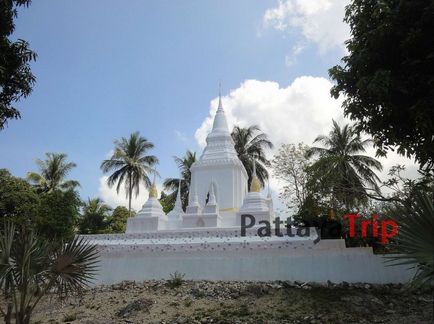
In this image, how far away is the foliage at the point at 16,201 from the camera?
2288 cm

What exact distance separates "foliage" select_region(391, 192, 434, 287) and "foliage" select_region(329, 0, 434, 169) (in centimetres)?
506

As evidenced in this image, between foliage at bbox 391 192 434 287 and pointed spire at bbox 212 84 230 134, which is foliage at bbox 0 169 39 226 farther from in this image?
foliage at bbox 391 192 434 287

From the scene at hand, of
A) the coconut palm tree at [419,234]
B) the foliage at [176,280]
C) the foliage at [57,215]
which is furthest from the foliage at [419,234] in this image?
the foliage at [57,215]

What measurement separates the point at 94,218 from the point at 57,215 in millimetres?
11468

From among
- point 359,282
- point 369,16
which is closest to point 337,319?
point 359,282

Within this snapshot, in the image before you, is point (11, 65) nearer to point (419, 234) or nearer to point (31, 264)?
point (31, 264)

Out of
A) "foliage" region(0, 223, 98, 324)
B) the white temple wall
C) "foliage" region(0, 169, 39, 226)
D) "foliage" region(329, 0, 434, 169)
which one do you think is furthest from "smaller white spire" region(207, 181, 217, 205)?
"foliage" region(0, 223, 98, 324)

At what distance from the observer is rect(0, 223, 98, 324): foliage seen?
25.3ft

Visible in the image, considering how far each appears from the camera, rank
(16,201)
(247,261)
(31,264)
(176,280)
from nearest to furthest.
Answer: (31,264), (176,280), (247,261), (16,201)

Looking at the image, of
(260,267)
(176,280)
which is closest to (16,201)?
(176,280)

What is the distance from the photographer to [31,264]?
8.19 metres

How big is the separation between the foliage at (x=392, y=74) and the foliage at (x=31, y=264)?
26.5ft

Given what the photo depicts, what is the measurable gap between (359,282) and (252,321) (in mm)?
4264

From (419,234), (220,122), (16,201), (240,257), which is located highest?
(220,122)
